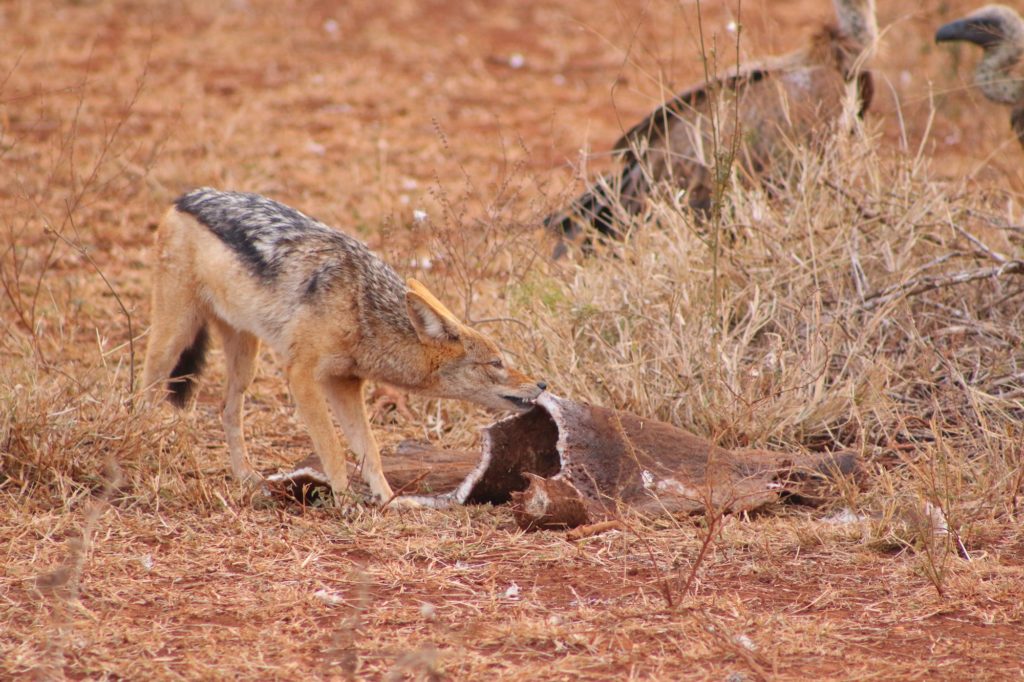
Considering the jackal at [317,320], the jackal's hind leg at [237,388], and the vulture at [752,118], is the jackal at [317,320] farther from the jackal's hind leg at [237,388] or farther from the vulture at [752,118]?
the vulture at [752,118]

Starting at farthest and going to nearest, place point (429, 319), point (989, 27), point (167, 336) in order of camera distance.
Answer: point (989, 27) < point (167, 336) < point (429, 319)

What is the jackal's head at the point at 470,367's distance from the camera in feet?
17.1

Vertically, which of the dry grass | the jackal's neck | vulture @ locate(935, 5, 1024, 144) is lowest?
the dry grass

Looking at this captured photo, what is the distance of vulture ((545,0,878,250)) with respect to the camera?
23.9 feet

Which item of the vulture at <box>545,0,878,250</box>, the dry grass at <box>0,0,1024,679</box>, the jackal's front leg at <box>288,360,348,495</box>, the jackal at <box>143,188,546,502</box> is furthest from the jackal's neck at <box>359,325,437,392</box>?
the vulture at <box>545,0,878,250</box>

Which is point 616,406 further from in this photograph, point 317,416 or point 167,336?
point 167,336

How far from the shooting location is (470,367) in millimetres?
5258

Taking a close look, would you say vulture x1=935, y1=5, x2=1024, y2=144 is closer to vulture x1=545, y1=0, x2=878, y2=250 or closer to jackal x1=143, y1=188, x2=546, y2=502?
vulture x1=545, y1=0, x2=878, y2=250

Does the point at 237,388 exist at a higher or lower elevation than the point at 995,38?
lower

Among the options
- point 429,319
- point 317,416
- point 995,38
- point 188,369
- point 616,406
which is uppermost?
point 995,38

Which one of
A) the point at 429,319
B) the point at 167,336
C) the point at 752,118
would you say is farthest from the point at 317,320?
the point at 752,118

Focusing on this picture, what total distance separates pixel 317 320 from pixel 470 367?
654 mm

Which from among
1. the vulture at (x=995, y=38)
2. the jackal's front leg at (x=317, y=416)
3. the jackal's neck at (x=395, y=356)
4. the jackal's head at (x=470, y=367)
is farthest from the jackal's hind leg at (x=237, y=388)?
the vulture at (x=995, y=38)

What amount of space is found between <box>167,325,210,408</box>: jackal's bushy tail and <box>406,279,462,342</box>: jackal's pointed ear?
3.52 feet
